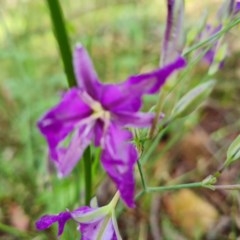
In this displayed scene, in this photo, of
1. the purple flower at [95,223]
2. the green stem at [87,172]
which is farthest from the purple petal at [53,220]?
the green stem at [87,172]

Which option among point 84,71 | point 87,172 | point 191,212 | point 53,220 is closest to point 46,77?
point 191,212

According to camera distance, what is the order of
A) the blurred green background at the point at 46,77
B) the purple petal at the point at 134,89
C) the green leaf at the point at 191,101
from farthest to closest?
the blurred green background at the point at 46,77 < the green leaf at the point at 191,101 < the purple petal at the point at 134,89

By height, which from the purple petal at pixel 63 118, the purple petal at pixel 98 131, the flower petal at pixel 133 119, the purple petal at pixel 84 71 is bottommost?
the purple petal at pixel 98 131

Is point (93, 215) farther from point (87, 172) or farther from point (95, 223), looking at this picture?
point (87, 172)

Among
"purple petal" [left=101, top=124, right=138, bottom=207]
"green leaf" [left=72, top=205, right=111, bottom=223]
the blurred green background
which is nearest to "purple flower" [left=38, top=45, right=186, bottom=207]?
"purple petal" [left=101, top=124, right=138, bottom=207]

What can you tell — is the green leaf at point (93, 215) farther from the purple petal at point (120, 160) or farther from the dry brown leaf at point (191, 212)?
the dry brown leaf at point (191, 212)

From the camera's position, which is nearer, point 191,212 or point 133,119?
point 133,119

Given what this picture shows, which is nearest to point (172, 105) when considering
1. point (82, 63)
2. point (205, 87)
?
point (205, 87)

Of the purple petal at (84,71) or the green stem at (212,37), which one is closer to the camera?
the purple petal at (84,71)
